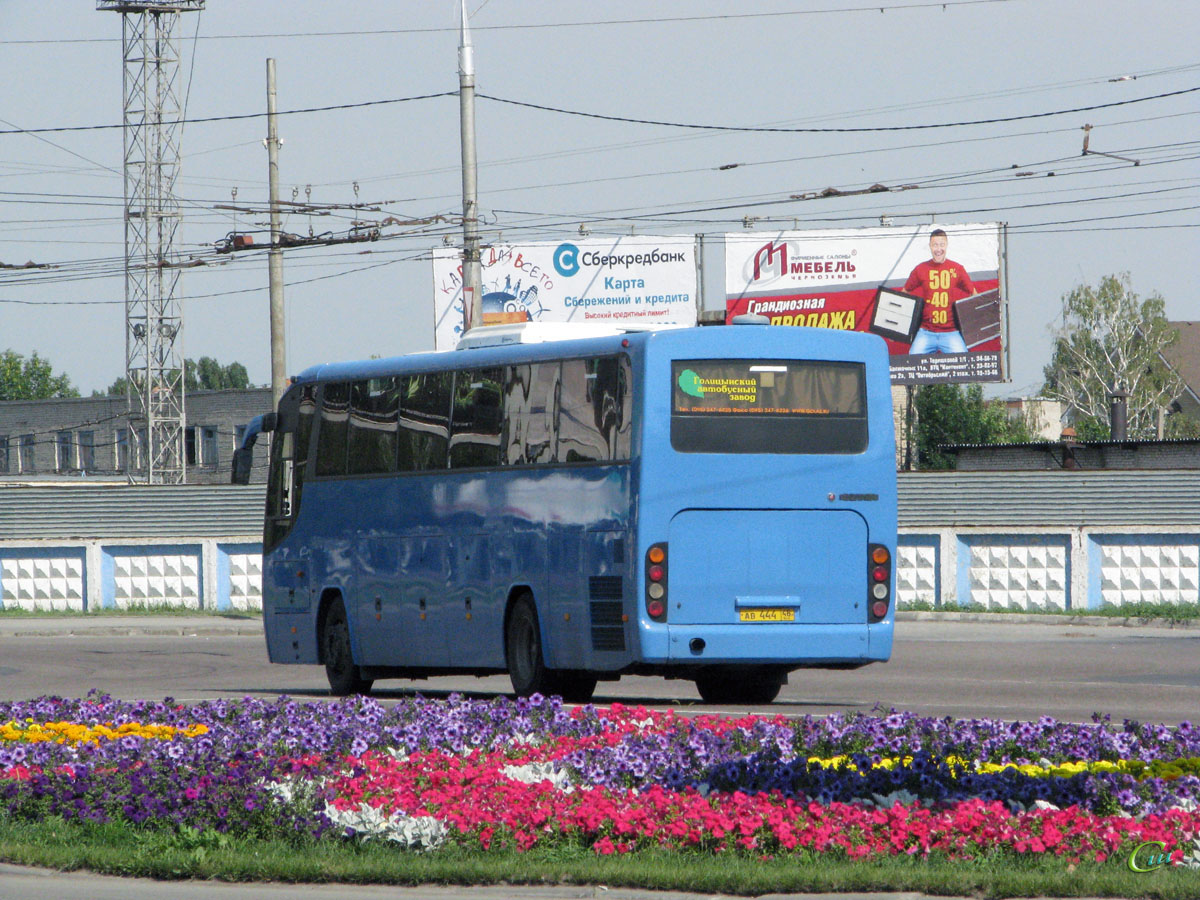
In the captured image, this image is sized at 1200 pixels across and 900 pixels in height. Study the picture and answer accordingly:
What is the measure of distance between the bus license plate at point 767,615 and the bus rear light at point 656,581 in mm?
712

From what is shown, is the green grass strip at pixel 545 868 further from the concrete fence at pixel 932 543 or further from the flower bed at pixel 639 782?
the concrete fence at pixel 932 543

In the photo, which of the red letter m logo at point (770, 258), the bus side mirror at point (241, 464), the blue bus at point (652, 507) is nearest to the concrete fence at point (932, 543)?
the bus side mirror at point (241, 464)

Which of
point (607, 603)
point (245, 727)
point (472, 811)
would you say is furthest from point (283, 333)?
point (472, 811)

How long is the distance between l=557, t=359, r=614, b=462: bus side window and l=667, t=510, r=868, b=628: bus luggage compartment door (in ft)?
3.67

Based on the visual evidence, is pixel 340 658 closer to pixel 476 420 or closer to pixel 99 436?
pixel 476 420

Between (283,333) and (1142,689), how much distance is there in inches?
821

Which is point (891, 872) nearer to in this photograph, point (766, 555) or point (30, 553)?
point (766, 555)

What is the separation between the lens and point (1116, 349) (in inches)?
3516

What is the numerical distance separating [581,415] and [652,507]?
4.28ft

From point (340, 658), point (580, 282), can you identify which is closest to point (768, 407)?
point (340, 658)

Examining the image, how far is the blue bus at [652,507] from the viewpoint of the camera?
50.5ft

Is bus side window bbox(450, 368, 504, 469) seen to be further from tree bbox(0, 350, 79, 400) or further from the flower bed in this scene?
tree bbox(0, 350, 79, 400)

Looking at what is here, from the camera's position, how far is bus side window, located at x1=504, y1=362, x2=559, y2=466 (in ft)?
54.1

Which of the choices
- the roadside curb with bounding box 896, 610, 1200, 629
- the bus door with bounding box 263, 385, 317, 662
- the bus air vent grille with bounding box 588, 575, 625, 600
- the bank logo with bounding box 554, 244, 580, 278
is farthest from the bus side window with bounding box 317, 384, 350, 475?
the bank logo with bounding box 554, 244, 580, 278
